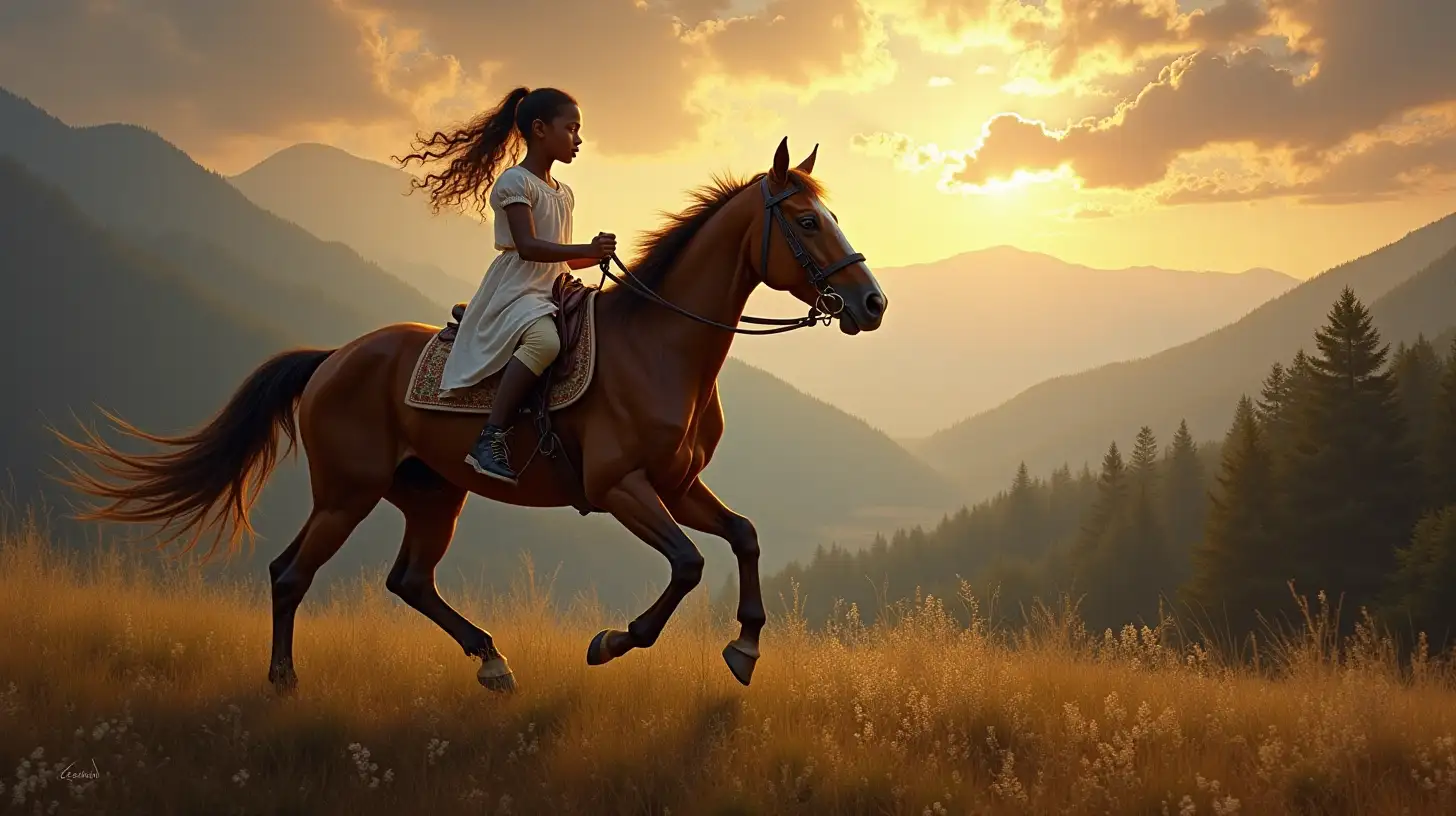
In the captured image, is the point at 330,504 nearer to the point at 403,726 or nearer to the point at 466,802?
the point at 403,726

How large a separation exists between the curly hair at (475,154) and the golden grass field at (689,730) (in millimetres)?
3004

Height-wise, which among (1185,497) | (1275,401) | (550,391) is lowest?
(1185,497)

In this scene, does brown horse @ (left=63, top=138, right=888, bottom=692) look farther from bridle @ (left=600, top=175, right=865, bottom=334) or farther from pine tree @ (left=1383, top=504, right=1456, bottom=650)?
pine tree @ (left=1383, top=504, right=1456, bottom=650)

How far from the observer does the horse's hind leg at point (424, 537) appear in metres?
6.90

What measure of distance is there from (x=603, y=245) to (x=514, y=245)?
679mm

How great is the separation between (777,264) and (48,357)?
179m

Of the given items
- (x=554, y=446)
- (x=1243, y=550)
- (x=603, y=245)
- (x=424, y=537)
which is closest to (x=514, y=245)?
(x=603, y=245)

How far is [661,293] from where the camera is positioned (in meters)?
6.09

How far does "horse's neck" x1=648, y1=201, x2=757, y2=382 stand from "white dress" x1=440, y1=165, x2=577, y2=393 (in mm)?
787

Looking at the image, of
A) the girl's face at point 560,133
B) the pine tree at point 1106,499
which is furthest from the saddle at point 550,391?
the pine tree at point 1106,499

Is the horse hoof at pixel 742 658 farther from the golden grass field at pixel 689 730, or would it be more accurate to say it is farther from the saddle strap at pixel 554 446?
the saddle strap at pixel 554 446

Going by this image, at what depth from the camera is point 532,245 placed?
593cm

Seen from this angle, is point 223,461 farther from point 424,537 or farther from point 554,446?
point 554,446

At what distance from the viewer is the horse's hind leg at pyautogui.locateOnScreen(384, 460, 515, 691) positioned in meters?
6.90
